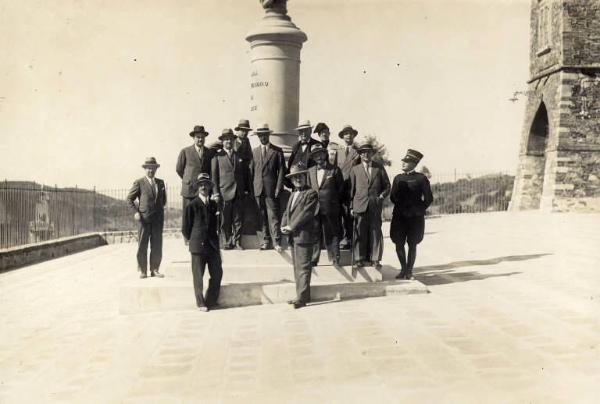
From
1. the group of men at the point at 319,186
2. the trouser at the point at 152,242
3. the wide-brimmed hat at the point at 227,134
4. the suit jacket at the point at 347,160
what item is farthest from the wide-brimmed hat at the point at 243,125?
the trouser at the point at 152,242

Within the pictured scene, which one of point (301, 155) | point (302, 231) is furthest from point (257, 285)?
point (301, 155)

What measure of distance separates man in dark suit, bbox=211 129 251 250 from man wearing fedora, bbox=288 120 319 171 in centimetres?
79

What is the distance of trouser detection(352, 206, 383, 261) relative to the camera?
28.6ft

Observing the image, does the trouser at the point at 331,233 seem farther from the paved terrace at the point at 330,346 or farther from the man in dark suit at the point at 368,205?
the paved terrace at the point at 330,346

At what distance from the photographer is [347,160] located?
935 centimetres

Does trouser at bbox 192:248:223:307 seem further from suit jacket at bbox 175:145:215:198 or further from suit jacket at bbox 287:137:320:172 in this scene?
suit jacket at bbox 287:137:320:172

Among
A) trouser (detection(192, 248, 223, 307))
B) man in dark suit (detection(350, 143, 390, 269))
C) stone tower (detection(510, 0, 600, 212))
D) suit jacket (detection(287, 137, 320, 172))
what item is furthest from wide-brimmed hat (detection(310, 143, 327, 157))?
stone tower (detection(510, 0, 600, 212))

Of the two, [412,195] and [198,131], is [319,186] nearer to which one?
[412,195]

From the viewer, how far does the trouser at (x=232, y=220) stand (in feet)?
29.8

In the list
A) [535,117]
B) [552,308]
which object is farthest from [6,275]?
[535,117]

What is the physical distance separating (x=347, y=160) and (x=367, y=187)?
75cm

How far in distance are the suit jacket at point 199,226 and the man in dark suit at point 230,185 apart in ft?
4.26

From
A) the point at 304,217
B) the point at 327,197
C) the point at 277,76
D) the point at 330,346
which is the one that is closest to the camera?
the point at 330,346

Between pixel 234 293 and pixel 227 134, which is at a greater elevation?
pixel 227 134
